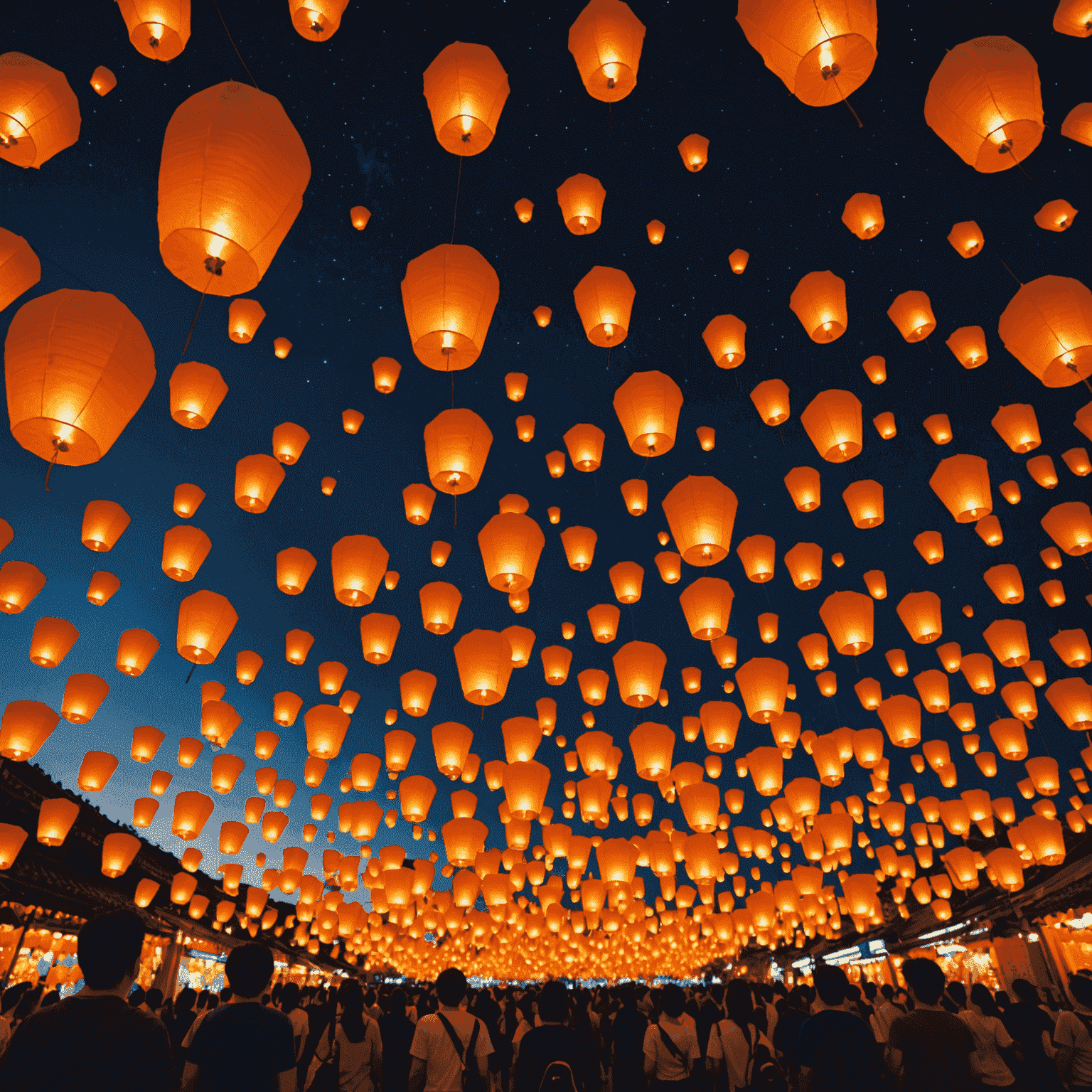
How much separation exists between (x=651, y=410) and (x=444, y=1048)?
15.6ft

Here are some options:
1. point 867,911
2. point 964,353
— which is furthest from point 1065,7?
point 867,911

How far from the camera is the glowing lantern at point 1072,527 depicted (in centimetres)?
683

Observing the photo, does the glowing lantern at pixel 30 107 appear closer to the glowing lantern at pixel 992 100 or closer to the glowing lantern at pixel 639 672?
the glowing lantern at pixel 992 100

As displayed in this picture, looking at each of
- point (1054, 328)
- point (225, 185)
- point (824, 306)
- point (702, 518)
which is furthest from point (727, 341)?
point (225, 185)

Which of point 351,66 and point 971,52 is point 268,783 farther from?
point 971,52

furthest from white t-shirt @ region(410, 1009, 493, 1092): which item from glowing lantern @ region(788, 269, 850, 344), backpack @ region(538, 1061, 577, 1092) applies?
glowing lantern @ region(788, 269, 850, 344)

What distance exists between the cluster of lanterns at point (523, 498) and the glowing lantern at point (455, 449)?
23 mm

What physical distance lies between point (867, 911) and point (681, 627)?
934 centimetres

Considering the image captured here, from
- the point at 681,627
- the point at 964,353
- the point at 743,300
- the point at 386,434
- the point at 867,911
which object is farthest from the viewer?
the point at 681,627

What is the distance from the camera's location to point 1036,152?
8953 mm

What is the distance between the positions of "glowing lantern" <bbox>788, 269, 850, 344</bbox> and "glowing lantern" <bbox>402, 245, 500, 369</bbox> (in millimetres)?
3226

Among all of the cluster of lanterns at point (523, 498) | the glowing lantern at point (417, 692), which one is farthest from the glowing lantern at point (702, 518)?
the glowing lantern at point (417, 692)

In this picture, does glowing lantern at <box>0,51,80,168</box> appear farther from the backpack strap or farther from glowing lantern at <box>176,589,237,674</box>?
the backpack strap

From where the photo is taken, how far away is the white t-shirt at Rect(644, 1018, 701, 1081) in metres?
3.94
